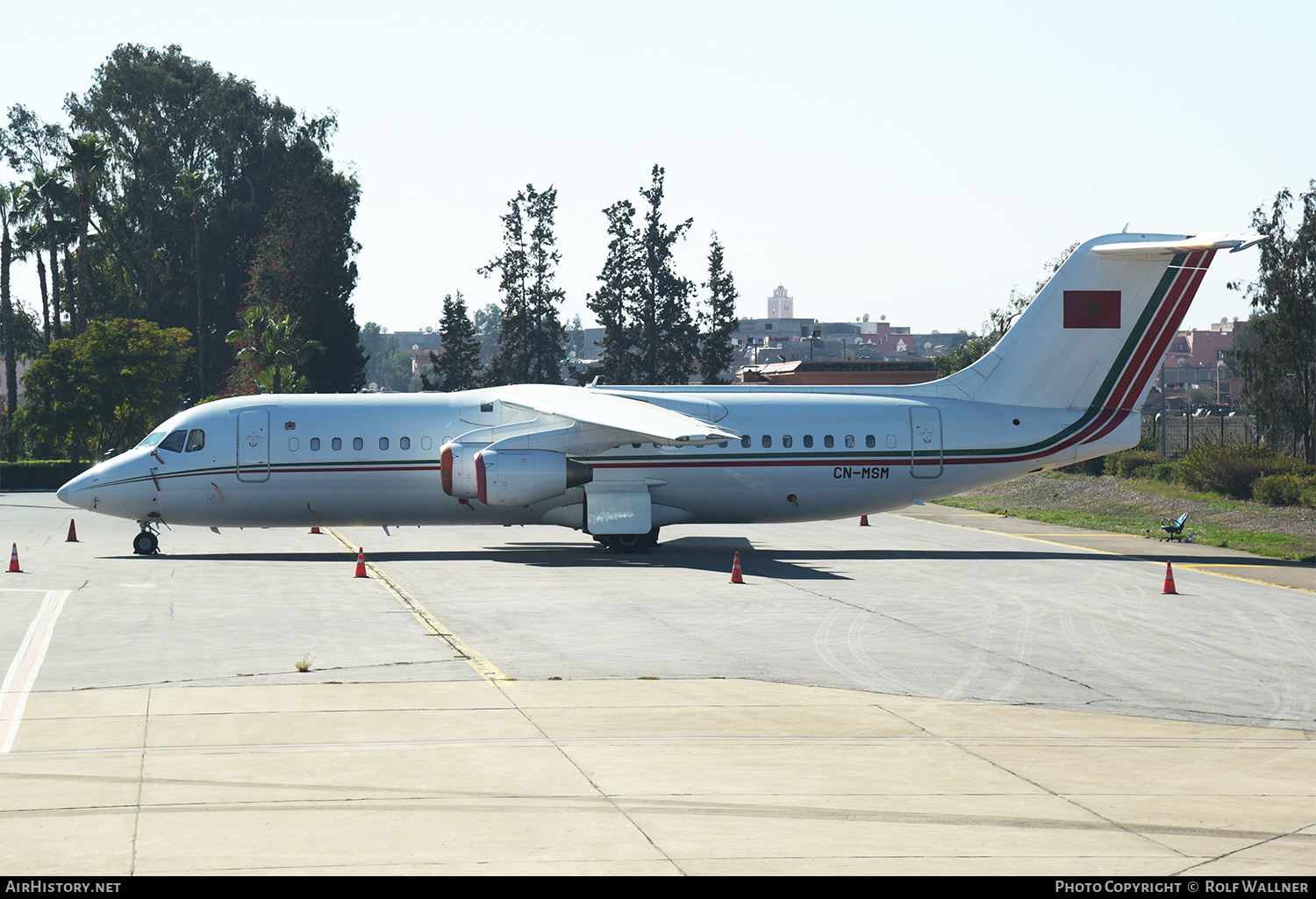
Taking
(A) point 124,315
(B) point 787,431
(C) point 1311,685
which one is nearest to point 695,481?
(B) point 787,431

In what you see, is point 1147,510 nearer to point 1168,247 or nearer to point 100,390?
point 1168,247

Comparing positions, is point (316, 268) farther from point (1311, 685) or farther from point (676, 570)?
point (1311, 685)

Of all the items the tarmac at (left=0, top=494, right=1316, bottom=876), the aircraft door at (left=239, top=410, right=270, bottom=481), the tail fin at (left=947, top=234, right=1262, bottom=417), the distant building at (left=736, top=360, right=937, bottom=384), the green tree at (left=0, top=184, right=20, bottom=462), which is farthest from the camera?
the distant building at (left=736, top=360, right=937, bottom=384)

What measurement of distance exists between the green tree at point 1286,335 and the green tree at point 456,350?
45.9 m

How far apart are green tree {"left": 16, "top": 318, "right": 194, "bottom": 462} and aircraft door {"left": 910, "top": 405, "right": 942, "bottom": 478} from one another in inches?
1876

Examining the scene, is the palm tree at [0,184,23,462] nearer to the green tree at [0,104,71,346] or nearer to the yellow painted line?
the green tree at [0,104,71,346]

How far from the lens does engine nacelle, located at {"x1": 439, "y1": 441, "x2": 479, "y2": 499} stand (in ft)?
91.7

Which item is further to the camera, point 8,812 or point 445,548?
point 445,548

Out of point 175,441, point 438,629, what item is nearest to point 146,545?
point 175,441

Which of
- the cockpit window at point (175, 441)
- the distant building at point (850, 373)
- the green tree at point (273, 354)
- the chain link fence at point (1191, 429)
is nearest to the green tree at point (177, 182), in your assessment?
the green tree at point (273, 354)

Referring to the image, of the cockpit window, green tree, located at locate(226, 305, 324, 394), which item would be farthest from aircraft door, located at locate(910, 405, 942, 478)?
green tree, located at locate(226, 305, 324, 394)

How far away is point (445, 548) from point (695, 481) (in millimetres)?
6431

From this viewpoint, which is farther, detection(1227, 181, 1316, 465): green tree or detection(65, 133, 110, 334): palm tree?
detection(65, 133, 110, 334): palm tree
